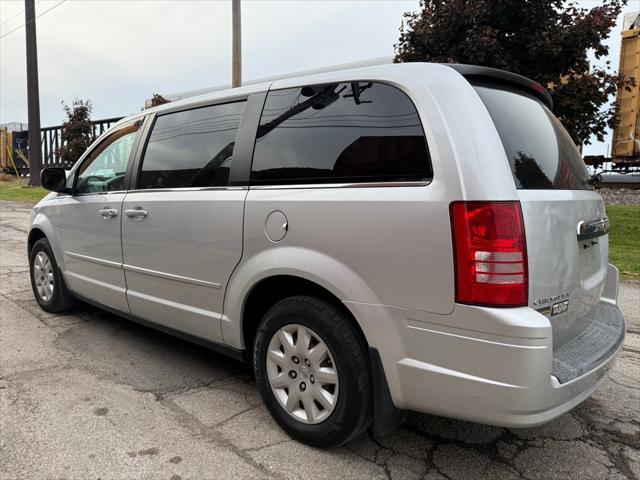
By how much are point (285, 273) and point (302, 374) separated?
0.51m

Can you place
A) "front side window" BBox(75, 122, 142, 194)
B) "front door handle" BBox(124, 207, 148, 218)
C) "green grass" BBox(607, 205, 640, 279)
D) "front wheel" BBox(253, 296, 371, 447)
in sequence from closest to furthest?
"front wheel" BBox(253, 296, 371, 447) < "front door handle" BBox(124, 207, 148, 218) < "front side window" BBox(75, 122, 142, 194) < "green grass" BBox(607, 205, 640, 279)

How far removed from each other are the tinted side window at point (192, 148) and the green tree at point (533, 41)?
5684 millimetres

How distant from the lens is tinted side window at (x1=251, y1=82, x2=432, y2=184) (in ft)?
7.18

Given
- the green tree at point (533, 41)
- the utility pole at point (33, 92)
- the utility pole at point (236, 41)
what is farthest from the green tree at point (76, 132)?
the green tree at point (533, 41)

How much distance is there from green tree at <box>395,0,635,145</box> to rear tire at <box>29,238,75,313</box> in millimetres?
6278

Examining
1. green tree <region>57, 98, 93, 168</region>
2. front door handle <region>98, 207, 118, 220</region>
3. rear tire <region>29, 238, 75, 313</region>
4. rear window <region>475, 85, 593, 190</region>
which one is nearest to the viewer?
rear window <region>475, 85, 593, 190</region>

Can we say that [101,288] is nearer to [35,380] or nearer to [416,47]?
[35,380]

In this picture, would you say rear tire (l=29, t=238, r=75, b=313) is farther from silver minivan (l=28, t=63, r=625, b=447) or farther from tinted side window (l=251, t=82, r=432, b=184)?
tinted side window (l=251, t=82, r=432, b=184)

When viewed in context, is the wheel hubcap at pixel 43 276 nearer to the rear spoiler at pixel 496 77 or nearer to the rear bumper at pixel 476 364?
the rear bumper at pixel 476 364

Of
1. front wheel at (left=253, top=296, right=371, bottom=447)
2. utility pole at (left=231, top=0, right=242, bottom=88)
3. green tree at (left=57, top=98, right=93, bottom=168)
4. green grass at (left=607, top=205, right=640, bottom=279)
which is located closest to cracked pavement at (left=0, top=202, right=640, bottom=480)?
front wheel at (left=253, top=296, right=371, bottom=447)

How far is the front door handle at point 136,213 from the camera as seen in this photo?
3.32 meters

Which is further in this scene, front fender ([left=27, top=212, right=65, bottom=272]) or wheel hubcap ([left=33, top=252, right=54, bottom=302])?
wheel hubcap ([left=33, top=252, right=54, bottom=302])

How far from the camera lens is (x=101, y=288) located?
3.87m

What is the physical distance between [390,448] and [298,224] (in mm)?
1215
